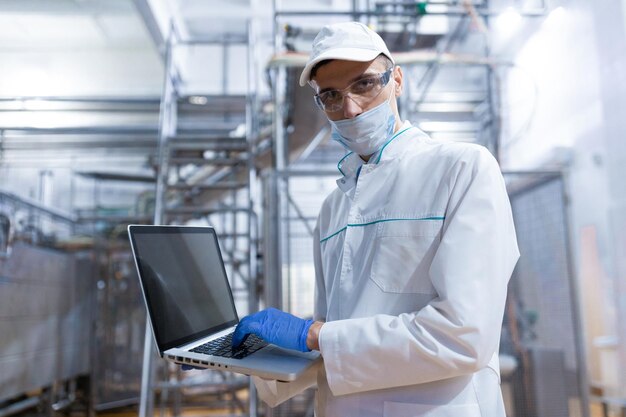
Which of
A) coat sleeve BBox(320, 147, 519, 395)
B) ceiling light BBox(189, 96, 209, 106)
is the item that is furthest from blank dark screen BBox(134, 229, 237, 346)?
ceiling light BBox(189, 96, 209, 106)

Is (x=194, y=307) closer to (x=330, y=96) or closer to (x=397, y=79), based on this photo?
(x=330, y=96)

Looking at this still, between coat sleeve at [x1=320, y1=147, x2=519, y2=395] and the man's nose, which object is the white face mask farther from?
coat sleeve at [x1=320, y1=147, x2=519, y2=395]

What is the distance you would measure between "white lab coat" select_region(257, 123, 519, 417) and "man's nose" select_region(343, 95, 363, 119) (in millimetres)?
111

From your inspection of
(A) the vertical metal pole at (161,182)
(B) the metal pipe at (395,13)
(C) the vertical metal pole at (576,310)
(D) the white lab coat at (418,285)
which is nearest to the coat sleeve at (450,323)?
(D) the white lab coat at (418,285)

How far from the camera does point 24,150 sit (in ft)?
10.3

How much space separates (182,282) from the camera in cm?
109

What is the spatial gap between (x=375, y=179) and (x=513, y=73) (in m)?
3.27

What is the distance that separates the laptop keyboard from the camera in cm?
92

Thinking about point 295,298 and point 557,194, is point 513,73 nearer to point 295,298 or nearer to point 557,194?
point 557,194

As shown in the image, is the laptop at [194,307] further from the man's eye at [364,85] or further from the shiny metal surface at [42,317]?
the shiny metal surface at [42,317]

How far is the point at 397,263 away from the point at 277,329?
0.27 meters

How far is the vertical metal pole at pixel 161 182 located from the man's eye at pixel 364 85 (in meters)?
2.47

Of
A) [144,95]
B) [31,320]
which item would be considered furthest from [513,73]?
[31,320]

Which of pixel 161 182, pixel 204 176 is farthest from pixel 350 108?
pixel 204 176
